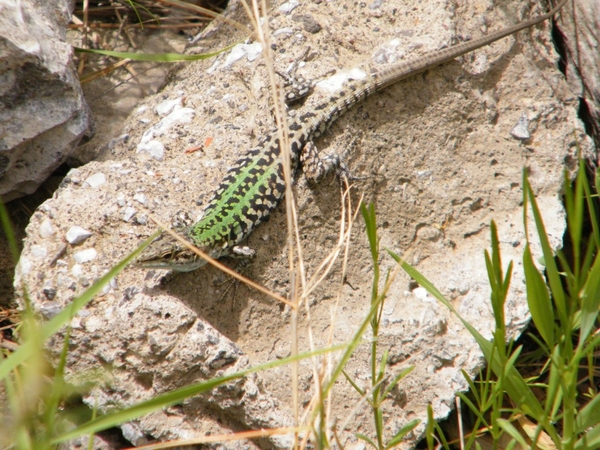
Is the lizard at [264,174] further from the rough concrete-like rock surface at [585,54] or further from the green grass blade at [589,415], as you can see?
the green grass blade at [589,415]

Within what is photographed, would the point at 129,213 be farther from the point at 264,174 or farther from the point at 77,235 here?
the point at 264,174

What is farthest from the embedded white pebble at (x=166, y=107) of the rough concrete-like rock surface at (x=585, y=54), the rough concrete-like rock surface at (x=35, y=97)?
the rough concrete-like rock surface at (x=585, y=54)

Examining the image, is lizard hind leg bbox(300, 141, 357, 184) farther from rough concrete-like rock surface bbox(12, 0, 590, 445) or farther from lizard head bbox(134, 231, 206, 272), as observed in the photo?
lizard head bbox(134, 231, 206, 272)

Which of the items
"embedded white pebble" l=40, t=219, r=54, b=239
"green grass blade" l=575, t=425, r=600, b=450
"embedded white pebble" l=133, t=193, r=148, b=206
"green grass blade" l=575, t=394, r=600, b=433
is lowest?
"green grass blade" l=575, t=425, r=600, b=450

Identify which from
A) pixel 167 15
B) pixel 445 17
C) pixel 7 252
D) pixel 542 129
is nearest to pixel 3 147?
pixel 7 252

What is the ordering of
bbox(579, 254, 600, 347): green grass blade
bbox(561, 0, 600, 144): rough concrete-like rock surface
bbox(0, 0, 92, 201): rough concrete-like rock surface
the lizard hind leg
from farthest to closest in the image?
bbox(561, 0, 600, 144): rough concrete-like rock surface, the lizard hind leg, bbox(0, 0, 92, 201): rough concrete-like rock surface, bbox(579, 254, 600, 347): green grass blade

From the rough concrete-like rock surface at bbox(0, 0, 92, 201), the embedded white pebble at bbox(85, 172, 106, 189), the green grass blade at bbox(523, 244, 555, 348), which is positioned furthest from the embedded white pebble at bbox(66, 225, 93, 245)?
the green grass blade at bbox(523, 244, 555, 348)
